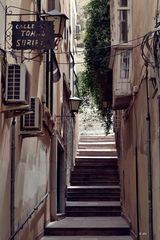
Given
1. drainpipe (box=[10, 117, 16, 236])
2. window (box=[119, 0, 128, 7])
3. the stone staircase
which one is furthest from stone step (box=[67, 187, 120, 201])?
drainpipe (box=[10, 117, 16, 236])

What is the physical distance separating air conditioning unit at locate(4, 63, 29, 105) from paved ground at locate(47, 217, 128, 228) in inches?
284

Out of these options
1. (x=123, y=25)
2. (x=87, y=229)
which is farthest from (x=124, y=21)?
(x=87, y=229)

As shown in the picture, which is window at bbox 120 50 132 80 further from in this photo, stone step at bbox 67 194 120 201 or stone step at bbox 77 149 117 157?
stone step at bbox 77 149 117 157

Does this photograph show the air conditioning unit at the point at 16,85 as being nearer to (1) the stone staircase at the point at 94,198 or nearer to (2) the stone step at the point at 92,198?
(1) the stone staircase at the point at 94,198

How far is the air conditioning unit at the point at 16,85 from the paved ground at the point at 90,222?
7.22 metres

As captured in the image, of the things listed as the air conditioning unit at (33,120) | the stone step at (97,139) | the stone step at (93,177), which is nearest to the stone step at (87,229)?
the air conditioning unit at (33,120)

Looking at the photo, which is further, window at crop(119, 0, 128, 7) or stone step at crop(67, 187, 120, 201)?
stone step at crop(67, 187, 120, 201)

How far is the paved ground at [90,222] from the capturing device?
13453mm

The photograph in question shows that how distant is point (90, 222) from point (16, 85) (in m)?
8.31

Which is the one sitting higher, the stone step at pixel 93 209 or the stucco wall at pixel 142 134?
the stucco wall at pixel 142 134

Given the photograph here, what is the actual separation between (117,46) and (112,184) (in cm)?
888

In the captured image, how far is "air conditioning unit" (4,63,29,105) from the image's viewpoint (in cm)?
660

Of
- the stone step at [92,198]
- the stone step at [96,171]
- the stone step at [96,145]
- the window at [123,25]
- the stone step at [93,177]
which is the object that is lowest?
the stone step at [92,198]

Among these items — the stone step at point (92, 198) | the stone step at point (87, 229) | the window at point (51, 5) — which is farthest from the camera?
the stone step at point (92, 198)
